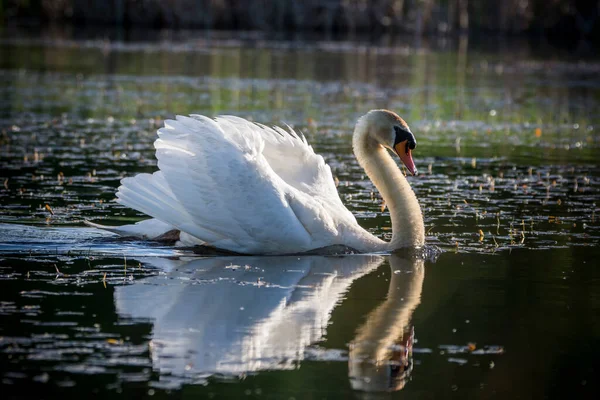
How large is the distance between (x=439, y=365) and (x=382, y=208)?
229 inches

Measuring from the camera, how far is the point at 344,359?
23.2ft

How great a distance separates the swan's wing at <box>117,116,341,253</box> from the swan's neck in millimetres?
713

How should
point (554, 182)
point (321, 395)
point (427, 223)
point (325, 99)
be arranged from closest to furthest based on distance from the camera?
1. point (321, 395)
2. point (427, 223)
3. point (554, 182)
4. point (325, 99)

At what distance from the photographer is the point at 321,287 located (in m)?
9.02

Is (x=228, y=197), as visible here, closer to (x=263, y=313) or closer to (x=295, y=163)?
(x=295, y=163)

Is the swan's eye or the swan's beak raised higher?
the swan's eye

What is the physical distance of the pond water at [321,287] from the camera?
6734mm

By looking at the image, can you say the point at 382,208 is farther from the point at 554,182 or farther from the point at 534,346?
the point at 534,346

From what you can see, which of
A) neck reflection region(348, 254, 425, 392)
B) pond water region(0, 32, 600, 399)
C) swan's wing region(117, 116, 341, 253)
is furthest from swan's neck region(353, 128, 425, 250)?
neck reflection region(348, 254, 425, 392)

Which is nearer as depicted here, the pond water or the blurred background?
the pond water

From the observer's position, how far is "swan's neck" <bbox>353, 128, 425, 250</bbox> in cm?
1052

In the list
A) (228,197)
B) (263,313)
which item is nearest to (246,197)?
(228,197)

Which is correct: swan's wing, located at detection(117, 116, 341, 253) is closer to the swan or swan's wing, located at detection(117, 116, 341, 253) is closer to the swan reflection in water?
the swan

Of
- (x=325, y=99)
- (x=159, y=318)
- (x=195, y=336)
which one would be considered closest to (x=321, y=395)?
(x=195, y=336)
